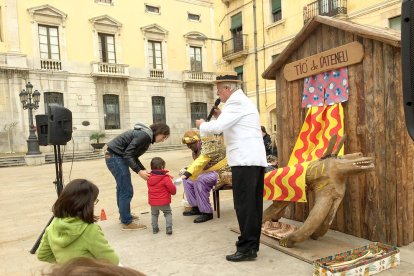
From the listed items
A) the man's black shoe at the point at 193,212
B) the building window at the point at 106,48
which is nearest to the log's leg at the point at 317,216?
the man's black shoe at the point at 193,212

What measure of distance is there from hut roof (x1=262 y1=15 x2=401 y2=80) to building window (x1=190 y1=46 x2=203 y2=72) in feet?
74.2

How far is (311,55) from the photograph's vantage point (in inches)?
167

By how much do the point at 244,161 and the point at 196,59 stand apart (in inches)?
970

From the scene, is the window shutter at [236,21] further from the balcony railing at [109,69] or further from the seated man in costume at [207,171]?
the seated man in costume at [207,171]

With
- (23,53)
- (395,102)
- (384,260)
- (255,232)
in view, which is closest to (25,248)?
(255,232)

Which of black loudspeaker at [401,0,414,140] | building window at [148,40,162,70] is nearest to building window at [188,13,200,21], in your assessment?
building window at [148,40,162,70]

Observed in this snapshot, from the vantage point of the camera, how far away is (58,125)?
4.80 metres

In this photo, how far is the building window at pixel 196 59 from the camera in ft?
88.3

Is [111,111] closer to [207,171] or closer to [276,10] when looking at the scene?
[276,10]

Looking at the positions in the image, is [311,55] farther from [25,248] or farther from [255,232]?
[25,248]

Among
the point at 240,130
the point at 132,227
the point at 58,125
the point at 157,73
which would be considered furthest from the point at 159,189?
the point at 157,73

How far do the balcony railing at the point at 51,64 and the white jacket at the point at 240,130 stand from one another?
20.2 m

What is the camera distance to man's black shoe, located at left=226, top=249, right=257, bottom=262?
340cm

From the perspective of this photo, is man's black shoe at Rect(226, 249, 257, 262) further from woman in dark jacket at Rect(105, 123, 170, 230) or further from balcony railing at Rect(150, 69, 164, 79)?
balcony railing at Rect(150, 69, 164, 79)
